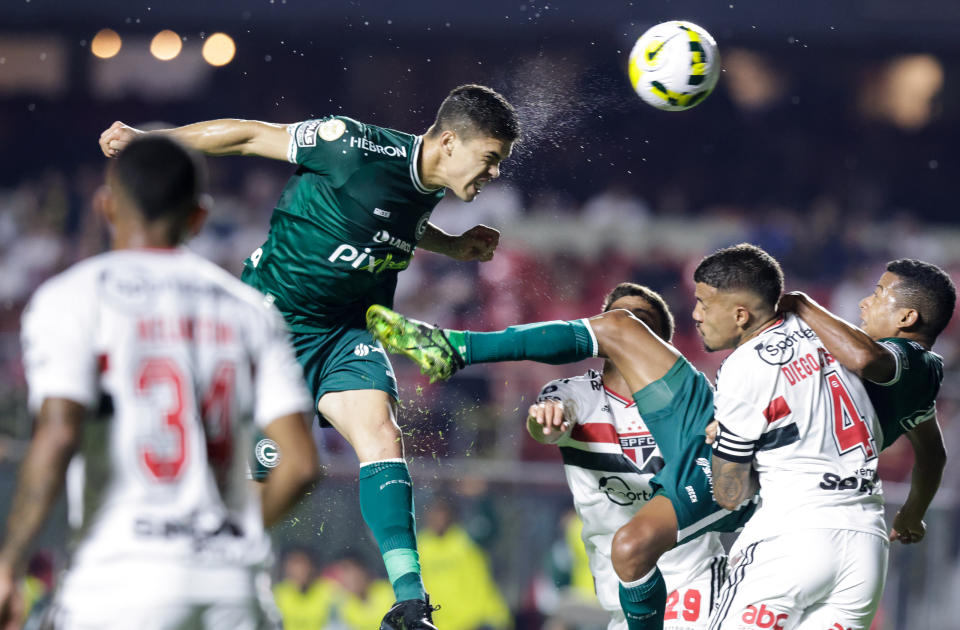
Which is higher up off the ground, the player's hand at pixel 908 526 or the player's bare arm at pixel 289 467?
the player's bare arm at pixel 289 467

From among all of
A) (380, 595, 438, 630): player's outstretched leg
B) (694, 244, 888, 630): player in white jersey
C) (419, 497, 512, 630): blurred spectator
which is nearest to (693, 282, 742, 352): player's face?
(694, 244, 888, 630): player in white jersey

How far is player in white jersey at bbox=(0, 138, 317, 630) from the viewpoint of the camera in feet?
8.94

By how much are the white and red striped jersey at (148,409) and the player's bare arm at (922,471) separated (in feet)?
12.7

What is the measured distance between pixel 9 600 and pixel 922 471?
4506mm

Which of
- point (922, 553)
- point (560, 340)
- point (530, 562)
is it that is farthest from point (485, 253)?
point (922, 553)

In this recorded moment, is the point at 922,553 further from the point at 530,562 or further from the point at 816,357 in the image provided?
the point at 816,357

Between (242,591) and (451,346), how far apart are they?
233 cm

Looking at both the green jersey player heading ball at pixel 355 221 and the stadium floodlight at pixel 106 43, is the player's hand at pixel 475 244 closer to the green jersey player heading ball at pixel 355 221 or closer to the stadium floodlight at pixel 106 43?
the green jersey player heading ball at pixel 355 221

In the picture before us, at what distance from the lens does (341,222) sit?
5.50m

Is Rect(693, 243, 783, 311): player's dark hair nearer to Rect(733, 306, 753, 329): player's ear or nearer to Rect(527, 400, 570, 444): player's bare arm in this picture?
Rect(733, 306, 753, 329): player's ear

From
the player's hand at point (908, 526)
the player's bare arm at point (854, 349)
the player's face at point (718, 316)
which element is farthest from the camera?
the player's hand at point (908, 526)

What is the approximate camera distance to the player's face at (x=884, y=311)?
5.34 meters

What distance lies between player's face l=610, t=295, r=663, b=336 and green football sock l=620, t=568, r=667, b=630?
1.47 metres

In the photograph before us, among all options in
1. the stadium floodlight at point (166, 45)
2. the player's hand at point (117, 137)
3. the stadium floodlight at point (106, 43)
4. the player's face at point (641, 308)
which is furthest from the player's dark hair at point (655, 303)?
the stadium floodlight at point (106, 43)
